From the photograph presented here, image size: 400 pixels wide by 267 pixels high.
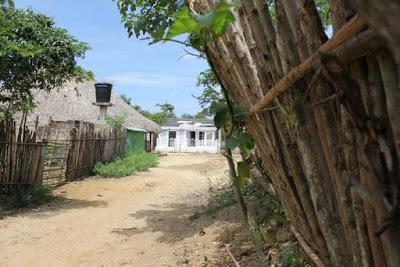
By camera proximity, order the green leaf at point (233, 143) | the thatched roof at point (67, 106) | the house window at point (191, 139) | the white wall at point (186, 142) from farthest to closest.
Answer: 1. the house window at point (191, 139)
2. the white wall at point (186, 142)
3. the thatched roof at point (67, 106)
4. the green leaf at point (233, 143)

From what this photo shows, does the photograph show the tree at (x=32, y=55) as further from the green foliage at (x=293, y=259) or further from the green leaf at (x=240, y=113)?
the green leaf at (x=240, y=113)

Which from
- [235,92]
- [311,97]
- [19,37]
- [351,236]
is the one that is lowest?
[351,236]

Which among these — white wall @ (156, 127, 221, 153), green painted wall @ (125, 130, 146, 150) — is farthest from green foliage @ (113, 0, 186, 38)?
white wall @ (156, 127, 221, 153)

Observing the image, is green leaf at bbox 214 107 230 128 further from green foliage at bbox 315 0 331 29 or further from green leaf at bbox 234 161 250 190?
green foliage at bbox 315 0 331 29

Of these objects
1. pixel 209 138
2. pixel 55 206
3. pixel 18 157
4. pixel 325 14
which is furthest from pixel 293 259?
pixel 209 138

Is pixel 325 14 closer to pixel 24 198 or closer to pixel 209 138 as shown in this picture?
pixel 24 198

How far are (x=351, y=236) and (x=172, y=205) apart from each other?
8638 mm

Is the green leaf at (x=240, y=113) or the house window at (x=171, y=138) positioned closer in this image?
the green leaf at (x=240, y=113)

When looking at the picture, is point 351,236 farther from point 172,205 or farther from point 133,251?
point 172,205

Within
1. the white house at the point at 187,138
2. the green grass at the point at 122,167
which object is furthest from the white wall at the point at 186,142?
the green grass at the point at 122,167

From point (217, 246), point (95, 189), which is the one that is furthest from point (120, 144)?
point (217, 246)

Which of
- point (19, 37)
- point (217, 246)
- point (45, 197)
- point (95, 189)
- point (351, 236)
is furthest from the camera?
point (95, 189)

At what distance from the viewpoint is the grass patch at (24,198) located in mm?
8430

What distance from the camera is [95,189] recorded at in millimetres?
11711
